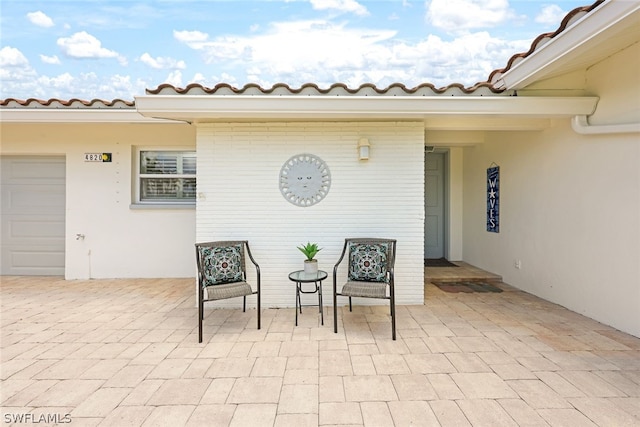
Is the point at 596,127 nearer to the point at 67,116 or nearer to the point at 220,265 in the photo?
the point at 220,265

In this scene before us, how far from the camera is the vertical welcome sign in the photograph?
19.6 feet

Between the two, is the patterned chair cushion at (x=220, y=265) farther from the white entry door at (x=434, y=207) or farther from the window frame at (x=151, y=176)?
the white entry door at (x=434, y=207)

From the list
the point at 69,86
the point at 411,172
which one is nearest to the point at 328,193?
the point at 411,172

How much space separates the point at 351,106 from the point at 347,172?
2.91ft

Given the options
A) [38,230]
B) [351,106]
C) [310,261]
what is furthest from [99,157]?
[351,106]

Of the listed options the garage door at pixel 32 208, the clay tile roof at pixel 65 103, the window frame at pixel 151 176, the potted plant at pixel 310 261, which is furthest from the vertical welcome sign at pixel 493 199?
the garage door at pixel 32 208

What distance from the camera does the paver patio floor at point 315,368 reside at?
2.13m

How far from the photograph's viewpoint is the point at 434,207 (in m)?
7.70

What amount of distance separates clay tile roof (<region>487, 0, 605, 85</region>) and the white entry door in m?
3.04

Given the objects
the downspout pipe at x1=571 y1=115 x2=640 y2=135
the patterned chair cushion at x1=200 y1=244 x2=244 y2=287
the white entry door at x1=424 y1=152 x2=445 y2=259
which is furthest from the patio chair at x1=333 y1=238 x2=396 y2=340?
the white entry door at x1=424 y1=152 x2=445 y2=259

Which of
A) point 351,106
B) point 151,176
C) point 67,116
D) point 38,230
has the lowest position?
point 38,230

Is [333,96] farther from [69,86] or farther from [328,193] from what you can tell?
[69,86]

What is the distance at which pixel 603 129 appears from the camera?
12.1ft

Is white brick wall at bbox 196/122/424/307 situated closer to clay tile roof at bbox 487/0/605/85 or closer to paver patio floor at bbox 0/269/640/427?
paver patio floor at bbox 0/269/640/427
